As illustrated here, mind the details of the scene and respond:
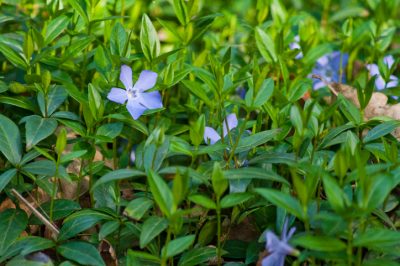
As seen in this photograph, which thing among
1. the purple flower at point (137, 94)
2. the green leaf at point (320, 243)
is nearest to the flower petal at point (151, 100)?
the purple flower at point (137, 94)

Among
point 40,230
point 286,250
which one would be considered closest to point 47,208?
point 40,230

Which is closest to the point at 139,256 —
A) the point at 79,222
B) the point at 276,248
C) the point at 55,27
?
the point at 79,222

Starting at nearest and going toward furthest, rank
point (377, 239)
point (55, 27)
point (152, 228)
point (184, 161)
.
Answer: point (377, 239), point (152, 228), point (55, 27), point (184, 161)

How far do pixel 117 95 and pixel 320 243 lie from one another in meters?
0.71

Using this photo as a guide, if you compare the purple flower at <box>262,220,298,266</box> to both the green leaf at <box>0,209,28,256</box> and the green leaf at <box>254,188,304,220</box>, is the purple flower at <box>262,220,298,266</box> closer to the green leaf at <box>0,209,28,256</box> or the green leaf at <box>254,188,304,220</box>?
the green leaf at <box>254,188,304,220</box>

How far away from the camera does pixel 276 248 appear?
5.03ft

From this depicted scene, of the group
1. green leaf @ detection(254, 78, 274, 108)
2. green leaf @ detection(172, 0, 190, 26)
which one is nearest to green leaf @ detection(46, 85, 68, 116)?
green leaf @ detection(172, 0, 190, 26)

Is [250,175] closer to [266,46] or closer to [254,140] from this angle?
[254,140]

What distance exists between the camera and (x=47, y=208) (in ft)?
5.88

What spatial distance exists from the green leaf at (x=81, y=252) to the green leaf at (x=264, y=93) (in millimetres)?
522

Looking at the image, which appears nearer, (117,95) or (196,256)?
(196,256)

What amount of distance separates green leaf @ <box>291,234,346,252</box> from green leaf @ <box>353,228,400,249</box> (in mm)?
35

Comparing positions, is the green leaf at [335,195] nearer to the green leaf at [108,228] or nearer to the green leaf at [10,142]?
the green leaf at [108,228]

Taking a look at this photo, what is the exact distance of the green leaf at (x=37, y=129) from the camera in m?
1.75
